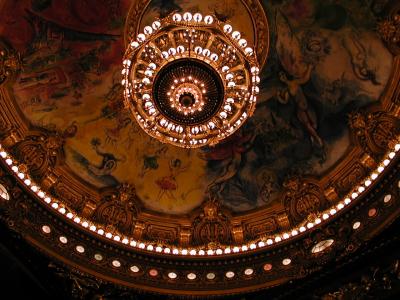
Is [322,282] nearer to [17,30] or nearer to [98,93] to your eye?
[98,93]

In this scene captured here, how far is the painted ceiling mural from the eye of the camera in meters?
15.0

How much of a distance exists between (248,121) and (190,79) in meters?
3.33

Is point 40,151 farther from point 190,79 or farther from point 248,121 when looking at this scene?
point 248,121

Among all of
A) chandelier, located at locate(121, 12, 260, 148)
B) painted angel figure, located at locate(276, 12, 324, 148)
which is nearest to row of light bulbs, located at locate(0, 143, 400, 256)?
painted angel figure, located at locate(276, 12, 324, 148)

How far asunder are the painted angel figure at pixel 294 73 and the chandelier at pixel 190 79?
1970mm

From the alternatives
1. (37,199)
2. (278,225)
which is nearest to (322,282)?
(278,225)

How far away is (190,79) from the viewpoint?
47.3 feet

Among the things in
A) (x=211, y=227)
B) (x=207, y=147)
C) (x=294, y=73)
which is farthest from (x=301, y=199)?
(x=294, y=73)

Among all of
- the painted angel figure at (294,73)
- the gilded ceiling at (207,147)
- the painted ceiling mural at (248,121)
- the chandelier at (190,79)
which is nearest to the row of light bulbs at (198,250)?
the gilded ceiling at (207,147)

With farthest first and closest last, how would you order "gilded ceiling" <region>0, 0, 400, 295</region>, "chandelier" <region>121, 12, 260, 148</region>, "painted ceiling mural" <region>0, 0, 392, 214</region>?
"painted ceiling mural" <region>0, 0, 392, 214</region>, "gilded ceiling" <region>0, 0, 400, 295</region>, "chandelier" <region>121, 12, 260, 148</region>

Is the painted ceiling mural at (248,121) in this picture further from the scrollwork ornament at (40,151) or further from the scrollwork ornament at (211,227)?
the scrollwork ornament at (211,227)

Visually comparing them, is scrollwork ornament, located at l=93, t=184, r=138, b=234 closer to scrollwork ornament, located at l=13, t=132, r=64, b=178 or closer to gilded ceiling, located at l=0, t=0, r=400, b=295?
gilded ceiling, located at l=0, t=0, r=400, b=295

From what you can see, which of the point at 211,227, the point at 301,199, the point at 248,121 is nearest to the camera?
the point at 301,199

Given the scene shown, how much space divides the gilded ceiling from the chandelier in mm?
2014
